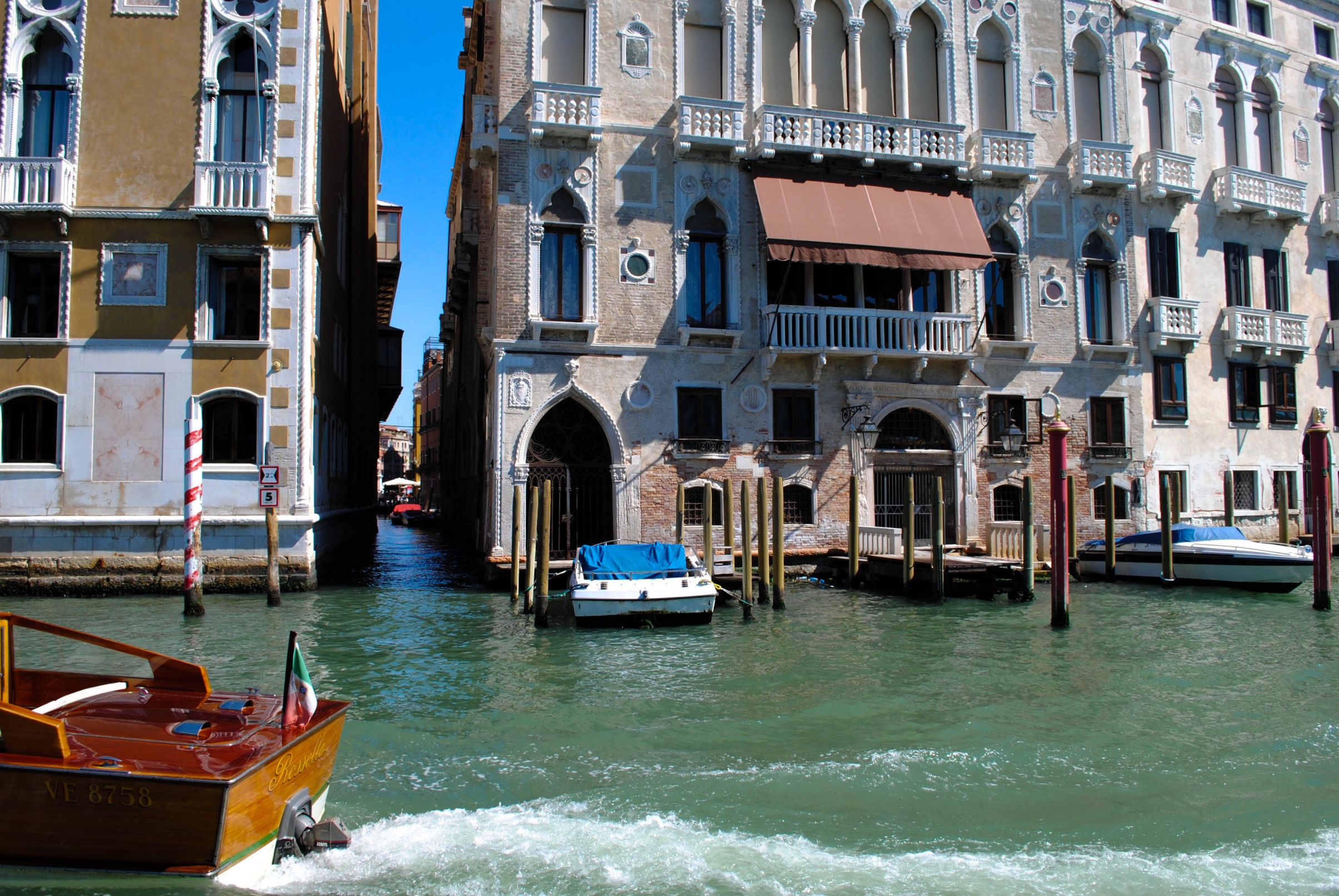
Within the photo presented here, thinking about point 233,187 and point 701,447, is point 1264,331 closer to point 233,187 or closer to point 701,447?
point 701,447

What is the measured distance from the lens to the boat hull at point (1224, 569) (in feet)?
57.0

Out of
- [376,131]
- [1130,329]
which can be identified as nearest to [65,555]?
[1130,329]

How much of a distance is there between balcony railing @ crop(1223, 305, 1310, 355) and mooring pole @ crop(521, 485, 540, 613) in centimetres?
1709

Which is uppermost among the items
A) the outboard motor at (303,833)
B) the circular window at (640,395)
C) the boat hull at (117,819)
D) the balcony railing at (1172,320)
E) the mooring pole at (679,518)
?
the balcony railing at (1172,320)

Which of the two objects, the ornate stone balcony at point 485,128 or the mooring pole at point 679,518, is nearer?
the mooring pole at point 679,518

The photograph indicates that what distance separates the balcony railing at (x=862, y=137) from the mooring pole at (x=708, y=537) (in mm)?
6856

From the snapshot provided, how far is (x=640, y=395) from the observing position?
18312 millimetres

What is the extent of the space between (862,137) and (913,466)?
6.69 metres

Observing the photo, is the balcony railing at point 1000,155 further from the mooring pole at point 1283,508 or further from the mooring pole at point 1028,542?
the mooring pole at point 1283,508

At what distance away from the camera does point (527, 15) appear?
18.3 metres

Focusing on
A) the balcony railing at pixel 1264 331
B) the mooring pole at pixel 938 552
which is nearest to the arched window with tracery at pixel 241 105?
the mooring pole at pixel 938 552

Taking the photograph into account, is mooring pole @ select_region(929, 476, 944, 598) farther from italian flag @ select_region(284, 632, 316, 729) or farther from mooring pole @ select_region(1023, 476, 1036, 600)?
italian flag @ select_region(284, 632, 316, 729)

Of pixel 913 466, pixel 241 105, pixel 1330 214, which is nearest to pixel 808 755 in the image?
pixel 913 466

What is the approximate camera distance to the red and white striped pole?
13.9 metres
